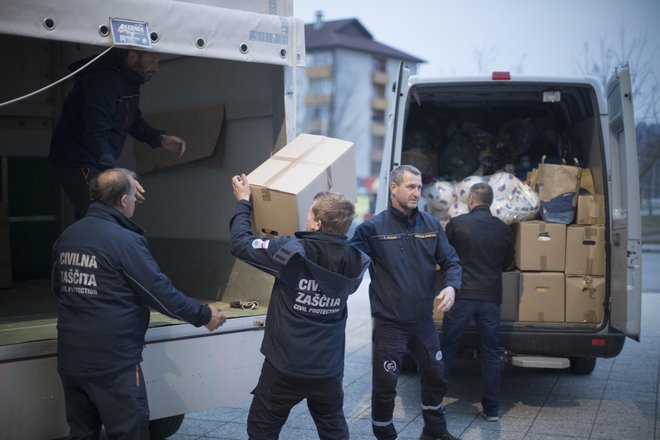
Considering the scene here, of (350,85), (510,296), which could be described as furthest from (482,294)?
(350,85)

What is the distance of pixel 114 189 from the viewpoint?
3.53 metres

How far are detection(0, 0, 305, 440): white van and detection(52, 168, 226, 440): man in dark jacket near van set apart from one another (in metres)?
0.26

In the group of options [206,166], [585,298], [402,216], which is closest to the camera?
[402,216]

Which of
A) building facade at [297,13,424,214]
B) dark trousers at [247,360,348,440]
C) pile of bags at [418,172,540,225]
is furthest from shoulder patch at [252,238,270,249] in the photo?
building facade at [297,13,424,214]

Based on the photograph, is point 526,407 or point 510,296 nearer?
point 510,296

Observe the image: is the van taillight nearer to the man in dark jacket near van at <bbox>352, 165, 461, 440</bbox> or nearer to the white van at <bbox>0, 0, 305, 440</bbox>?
the man in dark jacket near van at <bbox>352, 165, 461, 440</bbox>

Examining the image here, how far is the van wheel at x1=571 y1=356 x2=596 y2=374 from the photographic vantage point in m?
6.75

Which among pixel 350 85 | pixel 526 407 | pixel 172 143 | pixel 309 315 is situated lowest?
pixel 526 407

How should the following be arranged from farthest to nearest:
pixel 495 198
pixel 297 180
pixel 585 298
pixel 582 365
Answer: pixel 582 365 < pixel 495 198 < pixel 585 298 < pixel 297 180

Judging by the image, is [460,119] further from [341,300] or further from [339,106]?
[339,106]

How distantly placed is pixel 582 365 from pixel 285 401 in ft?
13.3

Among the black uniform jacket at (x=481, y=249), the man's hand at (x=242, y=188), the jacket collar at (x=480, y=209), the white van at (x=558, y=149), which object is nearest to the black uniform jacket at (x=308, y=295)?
the man's hand at (x=242, y=188)

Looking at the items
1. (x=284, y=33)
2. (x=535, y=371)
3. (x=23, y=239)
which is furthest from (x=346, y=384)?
(x=284, y=33)

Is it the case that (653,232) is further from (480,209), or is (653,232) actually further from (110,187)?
(110,187)
